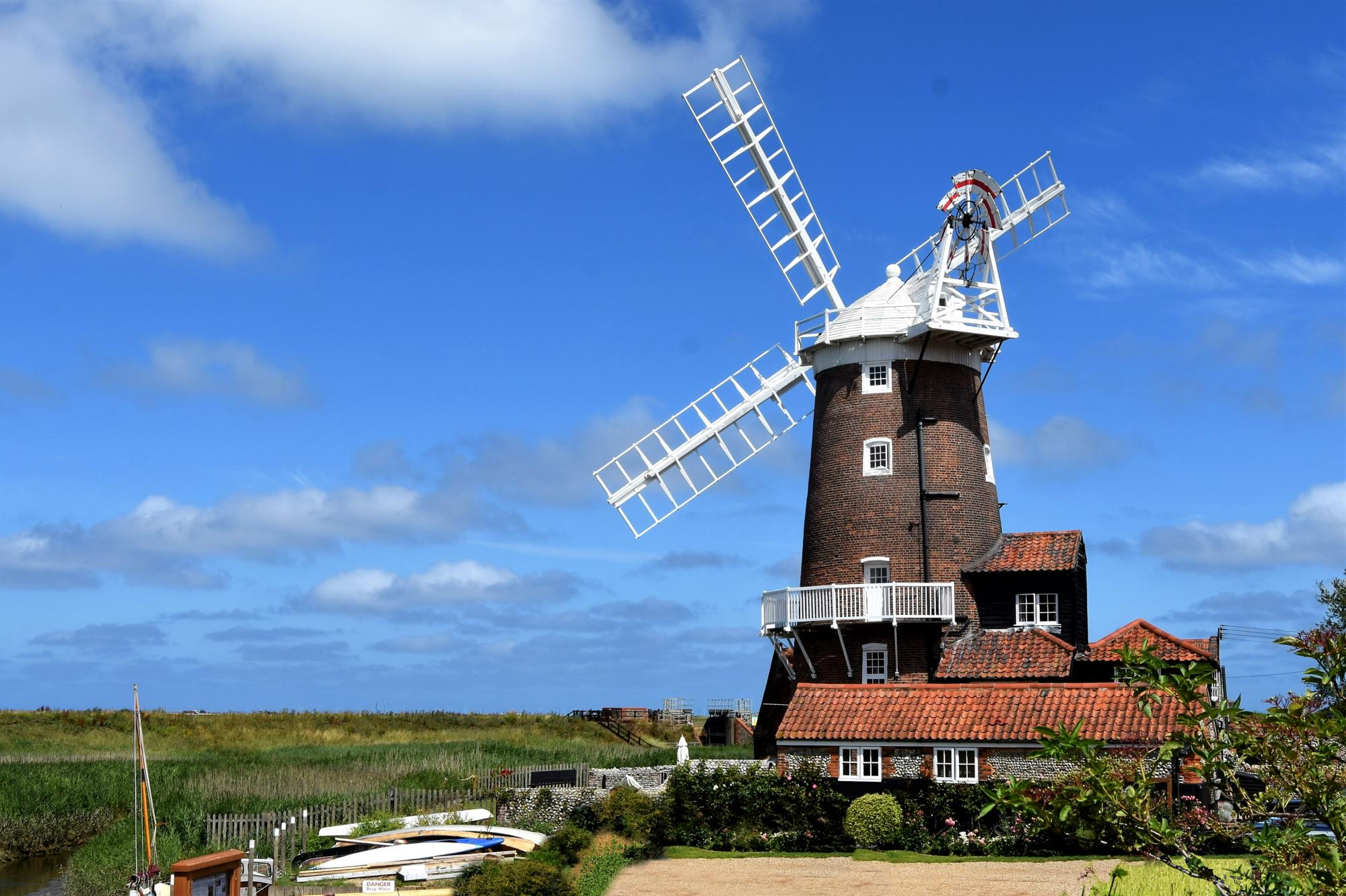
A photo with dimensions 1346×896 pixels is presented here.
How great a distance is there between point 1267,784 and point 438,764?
2944 cm

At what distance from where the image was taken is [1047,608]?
106 ft

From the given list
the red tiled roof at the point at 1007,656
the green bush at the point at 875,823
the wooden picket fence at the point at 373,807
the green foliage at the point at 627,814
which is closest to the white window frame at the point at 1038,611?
the red tiled roof at the point at 1007,656

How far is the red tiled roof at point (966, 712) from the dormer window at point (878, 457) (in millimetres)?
5217

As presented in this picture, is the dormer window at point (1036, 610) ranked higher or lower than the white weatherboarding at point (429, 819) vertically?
higher

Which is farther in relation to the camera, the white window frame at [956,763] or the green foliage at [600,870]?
the white window frame at [956,763]

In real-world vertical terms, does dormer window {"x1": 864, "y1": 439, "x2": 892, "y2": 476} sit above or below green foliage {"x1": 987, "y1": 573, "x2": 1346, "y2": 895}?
above

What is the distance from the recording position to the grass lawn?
18.0 meters

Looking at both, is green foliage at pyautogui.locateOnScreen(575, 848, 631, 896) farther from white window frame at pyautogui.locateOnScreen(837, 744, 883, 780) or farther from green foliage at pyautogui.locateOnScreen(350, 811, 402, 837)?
white window frame at pyautogui.locateOnScreen(837, 744, 883, 780)

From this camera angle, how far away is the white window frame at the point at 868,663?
3228 centimetres

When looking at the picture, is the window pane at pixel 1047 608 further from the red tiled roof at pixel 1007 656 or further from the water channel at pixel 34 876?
the water channel at pixel 34 876

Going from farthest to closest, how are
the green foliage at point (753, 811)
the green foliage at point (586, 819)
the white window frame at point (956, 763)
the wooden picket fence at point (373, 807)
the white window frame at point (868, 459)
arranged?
the white window frame at point (868, 459), the white window frame at point (956, 763), the green foliage at point (753, 811), the green foliage at point (586, 819), the wooden picket fence at point (373, 807)

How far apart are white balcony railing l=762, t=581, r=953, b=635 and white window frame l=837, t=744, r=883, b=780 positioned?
3.77 m

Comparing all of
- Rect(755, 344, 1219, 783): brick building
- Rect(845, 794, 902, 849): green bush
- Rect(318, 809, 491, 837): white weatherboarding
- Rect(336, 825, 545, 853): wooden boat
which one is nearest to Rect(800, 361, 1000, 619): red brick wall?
Rect(755, 344, 1219, 783): brick building

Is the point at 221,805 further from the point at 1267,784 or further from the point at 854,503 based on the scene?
the point at 1267,784
